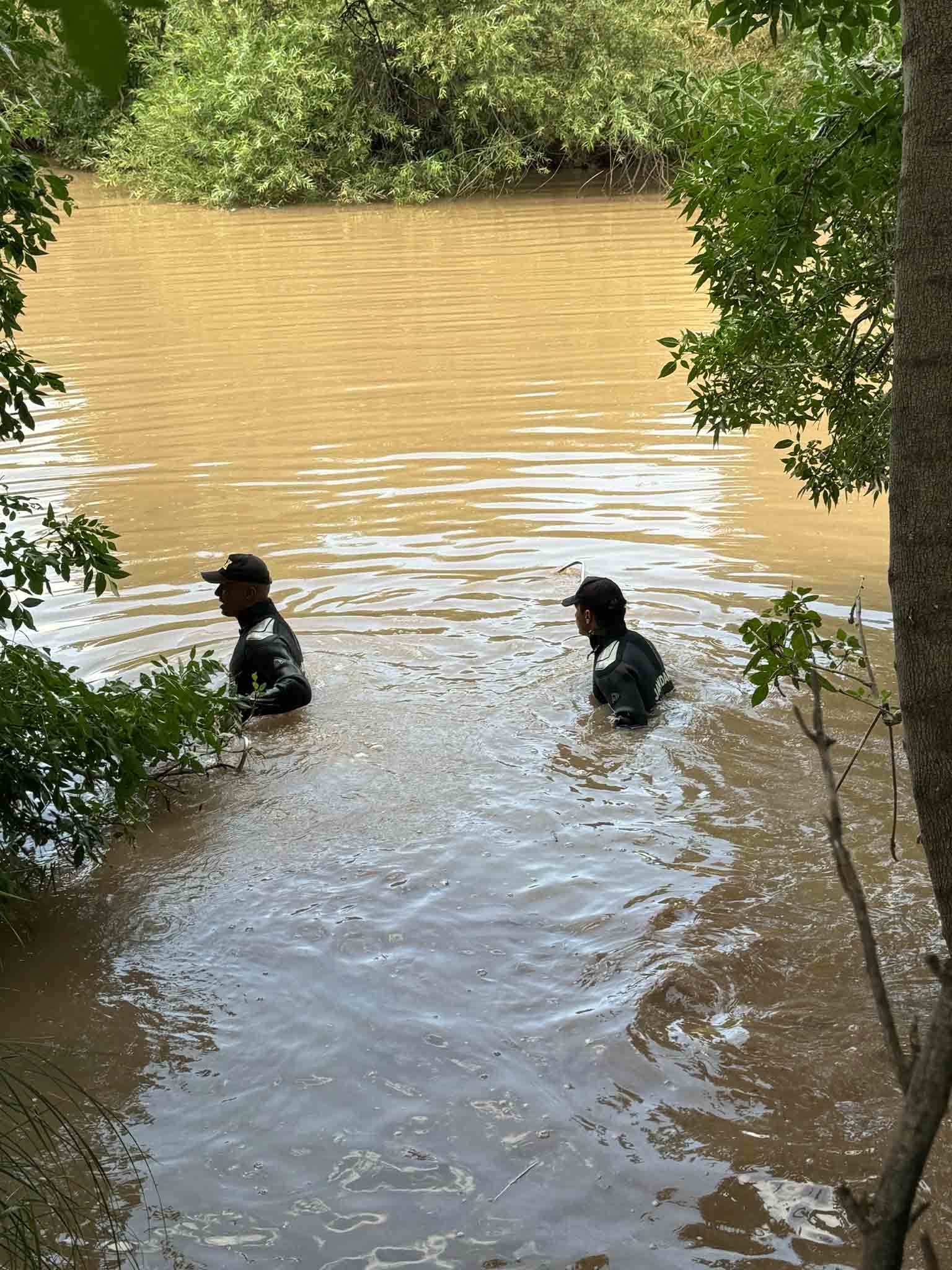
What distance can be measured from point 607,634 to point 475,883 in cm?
209

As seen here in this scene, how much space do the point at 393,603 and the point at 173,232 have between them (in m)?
20.8

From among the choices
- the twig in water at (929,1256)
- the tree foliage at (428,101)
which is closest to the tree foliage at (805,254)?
the twig in water at (929,1256)

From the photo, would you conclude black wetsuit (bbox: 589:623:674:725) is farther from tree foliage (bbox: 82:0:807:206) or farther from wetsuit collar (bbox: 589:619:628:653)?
tree foliage (bbox: 82:0:807:206)

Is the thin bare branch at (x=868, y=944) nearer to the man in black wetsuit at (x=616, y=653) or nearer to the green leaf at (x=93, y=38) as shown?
the green leaf at (x=93, y=38)

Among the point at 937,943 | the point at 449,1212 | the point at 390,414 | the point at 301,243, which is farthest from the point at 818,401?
the point at 301,243

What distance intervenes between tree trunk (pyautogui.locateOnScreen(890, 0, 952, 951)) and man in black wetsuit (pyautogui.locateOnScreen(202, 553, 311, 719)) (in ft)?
19.1

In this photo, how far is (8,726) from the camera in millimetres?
5164

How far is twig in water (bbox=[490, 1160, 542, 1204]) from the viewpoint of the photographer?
13.6 ft

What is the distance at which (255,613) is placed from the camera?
8094 millimetres

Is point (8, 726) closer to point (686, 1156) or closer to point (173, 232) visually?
point (686, 1156)

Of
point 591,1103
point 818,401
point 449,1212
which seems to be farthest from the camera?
point 818,401

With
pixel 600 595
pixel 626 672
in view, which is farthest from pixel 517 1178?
pixel 600 595

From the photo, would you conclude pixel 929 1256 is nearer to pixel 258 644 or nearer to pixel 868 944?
pixel 868 944

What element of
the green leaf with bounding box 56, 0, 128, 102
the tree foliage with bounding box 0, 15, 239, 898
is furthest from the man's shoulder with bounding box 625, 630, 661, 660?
the green leaf with bounding box 56, 0, 128, 102
